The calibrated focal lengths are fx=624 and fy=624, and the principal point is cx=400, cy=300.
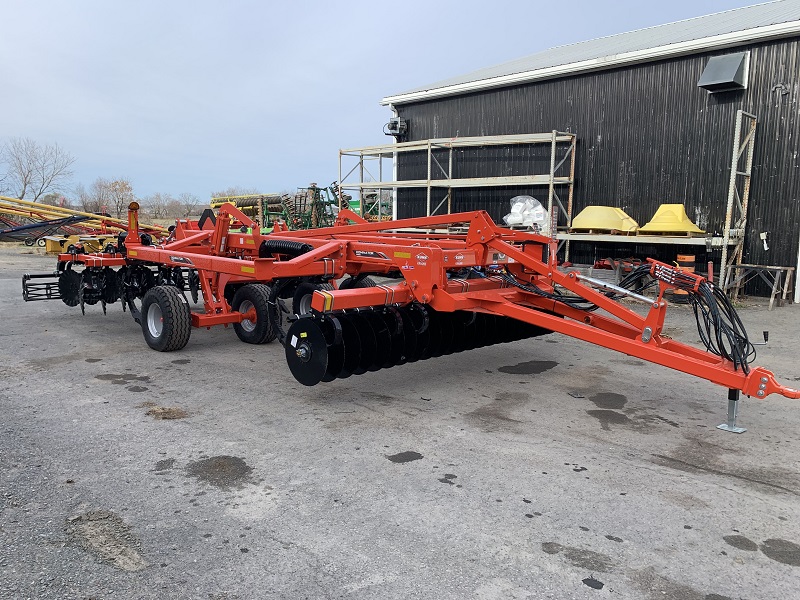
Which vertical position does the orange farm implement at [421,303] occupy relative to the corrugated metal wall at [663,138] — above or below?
below

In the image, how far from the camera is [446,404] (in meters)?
5.65

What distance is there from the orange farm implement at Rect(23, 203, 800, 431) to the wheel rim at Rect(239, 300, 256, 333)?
2 cm

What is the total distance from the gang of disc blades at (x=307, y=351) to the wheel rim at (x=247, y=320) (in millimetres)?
3040

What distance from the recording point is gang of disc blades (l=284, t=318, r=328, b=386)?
5.21 metres

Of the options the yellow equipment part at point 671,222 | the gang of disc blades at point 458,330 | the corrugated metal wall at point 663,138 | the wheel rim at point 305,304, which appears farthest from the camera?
the yellow equipment part at point 671,222

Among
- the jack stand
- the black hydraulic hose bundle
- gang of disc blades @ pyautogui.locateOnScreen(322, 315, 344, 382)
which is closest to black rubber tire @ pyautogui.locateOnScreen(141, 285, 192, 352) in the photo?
gang of disc blades @ pyautogui.locateOnScreen(322, 315, 344, 382)

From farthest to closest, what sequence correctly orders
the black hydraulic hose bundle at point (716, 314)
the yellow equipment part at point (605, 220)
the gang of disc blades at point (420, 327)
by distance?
the yellow equipment part at point (605, 220) → the gang of disc blades at point (420, 327) → the black hydraulic hose bundle at point (716, 314)

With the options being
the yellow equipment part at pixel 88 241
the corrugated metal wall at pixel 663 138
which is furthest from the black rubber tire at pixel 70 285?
the yellow equipment part at pixel 88 241

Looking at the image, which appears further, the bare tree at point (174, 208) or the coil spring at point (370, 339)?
the bare tree at point (174, 208)

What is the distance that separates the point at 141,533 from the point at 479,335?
4.05 m

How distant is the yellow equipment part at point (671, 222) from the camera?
42.2ft

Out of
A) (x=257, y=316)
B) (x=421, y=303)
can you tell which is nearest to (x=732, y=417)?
(x=421, y=303)

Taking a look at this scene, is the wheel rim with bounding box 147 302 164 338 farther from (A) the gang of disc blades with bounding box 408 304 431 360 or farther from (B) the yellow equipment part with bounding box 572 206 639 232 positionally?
(B) the yellow equipment part with bounding box 572 206 639 232

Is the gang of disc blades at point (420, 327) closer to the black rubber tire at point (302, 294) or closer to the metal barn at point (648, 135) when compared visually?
the black rubber tire at point (302, 294)
